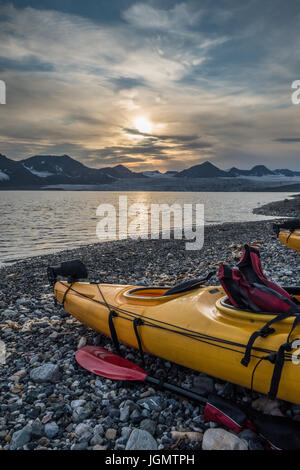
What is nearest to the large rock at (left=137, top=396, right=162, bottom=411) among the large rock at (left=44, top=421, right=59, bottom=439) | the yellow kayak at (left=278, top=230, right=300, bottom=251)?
the large rock at (left=44, top=421, right=59, bottom=439)

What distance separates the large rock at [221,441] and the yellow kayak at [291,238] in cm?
804

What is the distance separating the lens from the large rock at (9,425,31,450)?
3128mm

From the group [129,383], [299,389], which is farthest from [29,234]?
[299,389]

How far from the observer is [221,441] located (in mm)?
3008

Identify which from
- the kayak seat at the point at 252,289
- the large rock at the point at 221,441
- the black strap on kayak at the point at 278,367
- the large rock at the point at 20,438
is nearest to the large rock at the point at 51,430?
the large rock at the point at 20,438

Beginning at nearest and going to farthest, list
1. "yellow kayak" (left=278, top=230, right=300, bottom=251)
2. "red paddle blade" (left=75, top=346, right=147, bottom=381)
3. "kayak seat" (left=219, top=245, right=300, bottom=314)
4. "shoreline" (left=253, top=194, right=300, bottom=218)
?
"kayak seat" (left=219, top=245, right=300, bottom=314)
"red paddle blade" (left=75, top=346, right=147, bottom=381)
"yellow kayak" (left=278, top=230, right=300, bottom=251)
"shoreline" (left=253, top=194, right=300, bottom=218)

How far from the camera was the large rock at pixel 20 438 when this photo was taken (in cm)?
313

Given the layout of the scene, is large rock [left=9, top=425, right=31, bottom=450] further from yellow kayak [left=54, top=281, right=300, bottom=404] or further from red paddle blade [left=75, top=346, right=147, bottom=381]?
yellow kayak [left=54, top=281, right=300, bottom=404]

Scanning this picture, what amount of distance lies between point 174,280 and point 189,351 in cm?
504

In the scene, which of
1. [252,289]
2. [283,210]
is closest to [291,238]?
[252,289]

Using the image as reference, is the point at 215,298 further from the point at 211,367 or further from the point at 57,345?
the point at 57,345

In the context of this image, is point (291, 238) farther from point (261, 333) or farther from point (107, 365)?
point (107, 365)

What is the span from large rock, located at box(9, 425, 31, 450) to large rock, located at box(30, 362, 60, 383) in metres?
0.90

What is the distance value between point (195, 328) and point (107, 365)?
1441 millimetres
